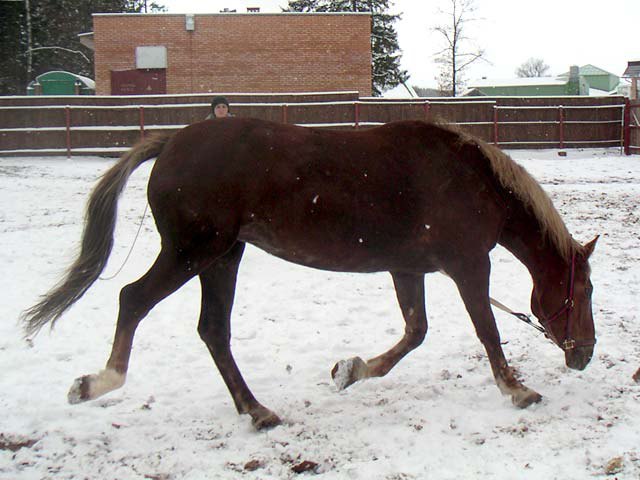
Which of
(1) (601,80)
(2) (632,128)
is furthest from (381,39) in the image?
(1) (601,80)

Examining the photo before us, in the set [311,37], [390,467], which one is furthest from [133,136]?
[390,467]

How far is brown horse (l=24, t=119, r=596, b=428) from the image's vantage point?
3.62m

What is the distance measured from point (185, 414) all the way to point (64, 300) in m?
0.99

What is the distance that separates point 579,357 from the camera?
410 cm

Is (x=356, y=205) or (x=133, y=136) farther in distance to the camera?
(x=133, y=136)

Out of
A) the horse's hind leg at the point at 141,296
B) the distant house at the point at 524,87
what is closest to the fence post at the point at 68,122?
the horse's hind leg at the point at 141,296

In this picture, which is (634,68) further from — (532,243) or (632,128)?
(532,243)

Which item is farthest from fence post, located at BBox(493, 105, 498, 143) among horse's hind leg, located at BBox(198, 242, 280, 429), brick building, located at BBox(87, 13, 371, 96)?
horse's hind leg, located at BBox(198, 242, 280, 429)

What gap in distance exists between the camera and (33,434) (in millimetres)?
3566

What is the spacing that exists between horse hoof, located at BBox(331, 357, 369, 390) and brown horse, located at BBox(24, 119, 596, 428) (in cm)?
1

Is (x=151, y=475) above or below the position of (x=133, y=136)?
below

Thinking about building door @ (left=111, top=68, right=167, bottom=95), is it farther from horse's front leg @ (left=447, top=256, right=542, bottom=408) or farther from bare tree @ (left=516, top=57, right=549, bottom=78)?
bare tree @ (left=516, top=57, right=549, bottom=78)

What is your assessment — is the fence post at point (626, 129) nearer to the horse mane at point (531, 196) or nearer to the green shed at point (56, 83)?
the horse mane at point (531, 196)

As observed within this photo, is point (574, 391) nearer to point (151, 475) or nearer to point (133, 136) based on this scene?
point (151, 475)
